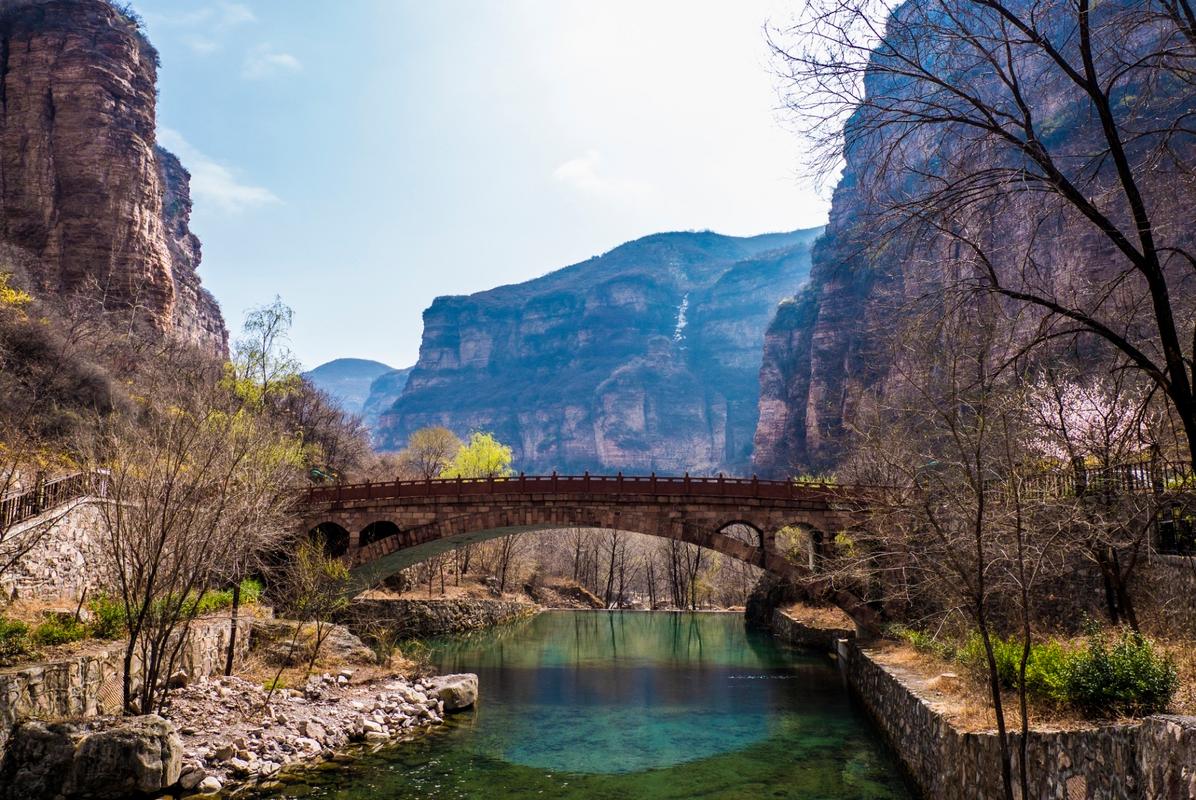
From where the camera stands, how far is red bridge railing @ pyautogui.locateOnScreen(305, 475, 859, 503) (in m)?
28.9

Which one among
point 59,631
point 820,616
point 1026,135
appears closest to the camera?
point 1026,135

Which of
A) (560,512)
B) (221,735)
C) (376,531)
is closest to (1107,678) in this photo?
(221,735)

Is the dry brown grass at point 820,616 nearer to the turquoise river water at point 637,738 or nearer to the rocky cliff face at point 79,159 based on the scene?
the turquoise river water at point 637,738

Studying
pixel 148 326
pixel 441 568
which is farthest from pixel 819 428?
pixel 148 326

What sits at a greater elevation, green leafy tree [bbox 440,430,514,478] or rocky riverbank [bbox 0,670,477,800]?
green leafy tree [bbox 440,430,514,478]

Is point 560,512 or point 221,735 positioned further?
point 560,512

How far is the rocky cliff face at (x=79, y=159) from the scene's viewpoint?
4600cm

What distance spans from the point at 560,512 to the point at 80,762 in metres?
20.2

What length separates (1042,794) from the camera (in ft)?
27.9

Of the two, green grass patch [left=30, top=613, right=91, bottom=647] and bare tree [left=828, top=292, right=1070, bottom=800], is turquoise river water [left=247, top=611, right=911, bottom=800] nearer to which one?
green grass patch [left=30, top=613, right=91, bottom=647]

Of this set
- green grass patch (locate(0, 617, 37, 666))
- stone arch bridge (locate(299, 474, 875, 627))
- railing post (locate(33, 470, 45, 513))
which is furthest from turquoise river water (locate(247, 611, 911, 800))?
railing post (locate(33, 470, 45, 513))

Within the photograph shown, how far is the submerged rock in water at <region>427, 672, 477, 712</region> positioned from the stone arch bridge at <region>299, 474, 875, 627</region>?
29.6 feet

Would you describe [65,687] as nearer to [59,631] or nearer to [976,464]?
[59,631]

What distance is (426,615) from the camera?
133 feet
